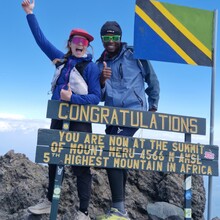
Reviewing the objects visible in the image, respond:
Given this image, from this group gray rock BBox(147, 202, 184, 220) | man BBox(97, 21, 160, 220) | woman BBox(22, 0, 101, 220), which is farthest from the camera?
gray rock BBox(147, 202, 184, 220)

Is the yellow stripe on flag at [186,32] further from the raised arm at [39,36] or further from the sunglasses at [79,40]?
the raised arm at [39,36]

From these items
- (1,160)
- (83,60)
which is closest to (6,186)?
(1,160)

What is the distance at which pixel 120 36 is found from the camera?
6.29 meters

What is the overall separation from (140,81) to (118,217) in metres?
2.45

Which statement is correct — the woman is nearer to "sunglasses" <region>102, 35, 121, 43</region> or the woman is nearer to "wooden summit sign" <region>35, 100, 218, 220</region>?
"wooden summit sign" <region>35, 100, 218, 220</region>

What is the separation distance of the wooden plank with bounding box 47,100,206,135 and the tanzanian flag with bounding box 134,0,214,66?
1301 millimetres

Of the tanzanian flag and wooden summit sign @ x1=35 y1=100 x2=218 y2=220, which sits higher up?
the tanzanian flag

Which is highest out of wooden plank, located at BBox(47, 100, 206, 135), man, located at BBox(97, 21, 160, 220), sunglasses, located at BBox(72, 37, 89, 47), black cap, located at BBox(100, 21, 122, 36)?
black cap, located at BBox(100, 21, 122, 36)

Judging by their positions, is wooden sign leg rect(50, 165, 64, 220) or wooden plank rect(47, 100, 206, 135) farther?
wooden plank rect(47, 100, 206, 135)

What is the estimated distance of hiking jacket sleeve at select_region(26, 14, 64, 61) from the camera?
20.0 ft

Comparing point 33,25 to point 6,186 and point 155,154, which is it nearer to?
point 155,154

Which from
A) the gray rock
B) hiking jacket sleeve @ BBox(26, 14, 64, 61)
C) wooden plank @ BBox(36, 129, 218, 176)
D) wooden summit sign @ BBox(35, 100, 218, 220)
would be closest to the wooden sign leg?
wooden summit sign @ BBox(35, 100, 218, 220)

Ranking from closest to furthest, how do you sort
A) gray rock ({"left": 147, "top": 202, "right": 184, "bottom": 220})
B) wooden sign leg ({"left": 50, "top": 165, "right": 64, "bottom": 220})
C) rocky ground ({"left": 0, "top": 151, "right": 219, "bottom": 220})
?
wooden sign leg ({"left": 50, "top": 165, "right": 64, "bottom": 220}), gray rock ({"left": 147, "top": 202, "right": 184, "bottom": 220}), rocky ground ({"left": 0, "top": 151, "right": 219, "bottom": 220})

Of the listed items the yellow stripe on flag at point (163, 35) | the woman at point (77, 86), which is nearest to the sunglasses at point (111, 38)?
the woman at point (77, 86)
